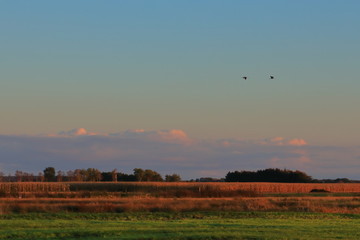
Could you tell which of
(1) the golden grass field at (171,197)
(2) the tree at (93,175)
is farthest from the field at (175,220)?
(2) the tree at (93,175)

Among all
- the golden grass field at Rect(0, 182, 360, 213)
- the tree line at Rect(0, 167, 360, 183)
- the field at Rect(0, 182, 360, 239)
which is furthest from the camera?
the tree line at Rect(0, 167, 360, 183)

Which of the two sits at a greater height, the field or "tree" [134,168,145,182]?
"tree" [134,168,145,182]

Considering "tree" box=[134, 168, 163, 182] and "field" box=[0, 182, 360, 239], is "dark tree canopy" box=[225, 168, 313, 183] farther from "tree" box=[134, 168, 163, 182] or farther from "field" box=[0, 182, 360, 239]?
"field" box=[0, 182, 360, 239]

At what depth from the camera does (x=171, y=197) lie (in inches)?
3514

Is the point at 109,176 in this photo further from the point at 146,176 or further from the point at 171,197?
the point at 171,197

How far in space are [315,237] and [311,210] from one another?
28169mm

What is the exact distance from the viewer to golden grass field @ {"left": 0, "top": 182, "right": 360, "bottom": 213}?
58.3 m

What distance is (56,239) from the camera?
1221 inches

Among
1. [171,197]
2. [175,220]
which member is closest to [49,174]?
[171,197]

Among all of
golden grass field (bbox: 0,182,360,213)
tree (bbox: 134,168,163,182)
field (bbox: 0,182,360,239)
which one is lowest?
field (bbox: 0,182,360,239)

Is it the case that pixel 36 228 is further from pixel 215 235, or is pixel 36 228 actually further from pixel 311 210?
pixel 311 210

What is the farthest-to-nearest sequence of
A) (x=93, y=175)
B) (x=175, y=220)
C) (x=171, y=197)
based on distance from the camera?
1. (x=93, y=175)
2. (x=171, y=197)
3. (x=175, y=220)

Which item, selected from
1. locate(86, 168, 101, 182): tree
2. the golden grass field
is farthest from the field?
locate(86, 168, 101, 182): tree

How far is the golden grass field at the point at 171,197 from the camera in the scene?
58.3 meters
